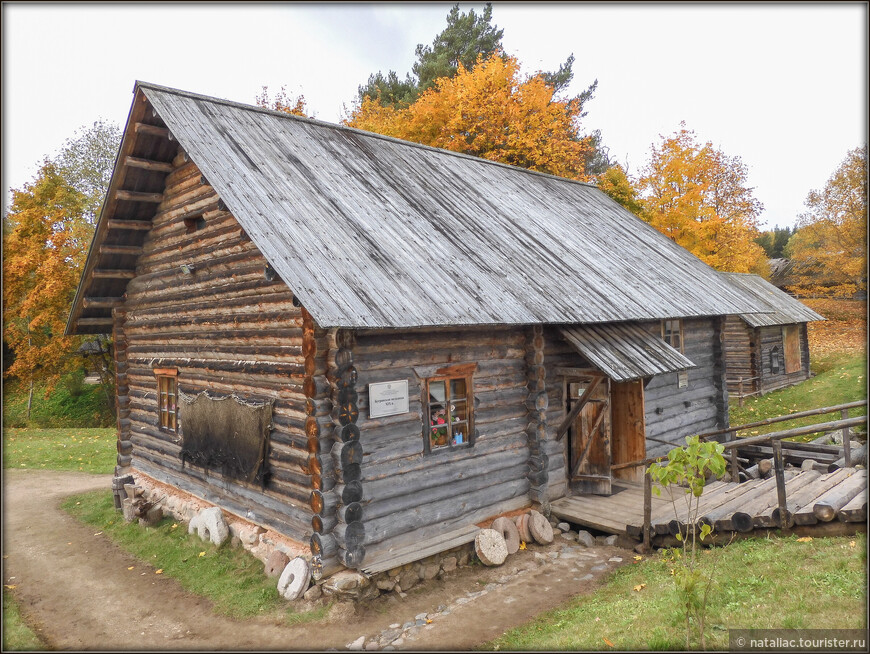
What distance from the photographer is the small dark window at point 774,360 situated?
27366 millimetres

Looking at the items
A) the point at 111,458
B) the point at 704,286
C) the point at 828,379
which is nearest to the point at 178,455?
the point at 111,458

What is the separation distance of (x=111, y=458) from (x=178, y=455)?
9504mm

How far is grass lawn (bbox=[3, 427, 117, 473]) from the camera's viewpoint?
60.6 ft

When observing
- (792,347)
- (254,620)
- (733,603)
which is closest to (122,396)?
(254,620)

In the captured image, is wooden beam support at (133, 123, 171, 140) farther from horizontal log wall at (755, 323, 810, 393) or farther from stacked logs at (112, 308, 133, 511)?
horizontal log wall at (755, 323, 810, 393)

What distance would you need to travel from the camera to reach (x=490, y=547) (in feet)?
30.3

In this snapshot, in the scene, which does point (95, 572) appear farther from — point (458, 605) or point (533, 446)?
point (533, 446)

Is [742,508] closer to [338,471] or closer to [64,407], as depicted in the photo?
[338,471]

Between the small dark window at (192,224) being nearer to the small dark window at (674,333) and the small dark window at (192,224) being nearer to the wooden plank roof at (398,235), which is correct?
the wooden plank roof at (398,235)

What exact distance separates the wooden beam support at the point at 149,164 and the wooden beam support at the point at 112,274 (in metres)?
2.86

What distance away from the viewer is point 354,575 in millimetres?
7949

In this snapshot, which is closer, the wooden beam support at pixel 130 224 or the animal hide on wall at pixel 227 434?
the animal hide on wall at pixel 227 434

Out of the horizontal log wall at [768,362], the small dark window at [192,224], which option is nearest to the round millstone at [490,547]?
the small dark window at [192,224]

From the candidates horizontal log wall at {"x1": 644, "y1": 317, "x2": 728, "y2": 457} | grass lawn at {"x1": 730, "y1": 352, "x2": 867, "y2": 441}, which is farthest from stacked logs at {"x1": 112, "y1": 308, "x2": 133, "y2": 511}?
grass lawn at {"x1": 730, "y1": 352, "x2": 867, "y2": 441}
